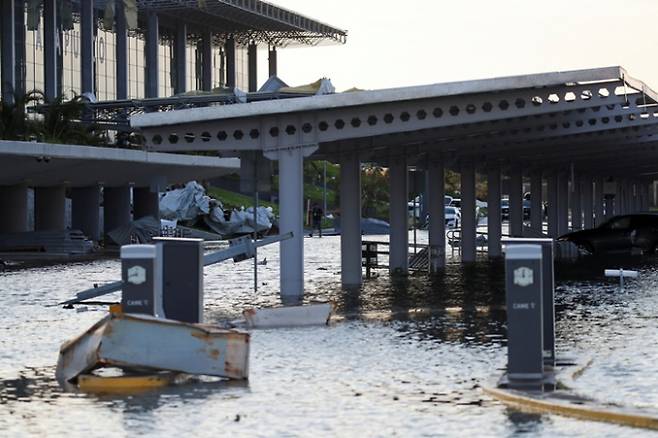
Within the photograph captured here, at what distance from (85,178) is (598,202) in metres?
32.0

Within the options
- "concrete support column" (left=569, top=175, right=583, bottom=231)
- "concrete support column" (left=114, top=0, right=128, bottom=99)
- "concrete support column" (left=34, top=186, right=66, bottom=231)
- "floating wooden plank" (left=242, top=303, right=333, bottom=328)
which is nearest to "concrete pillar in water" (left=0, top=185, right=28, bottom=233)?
"concrete support column" (left=34, top=186, right=66, bottom=231)

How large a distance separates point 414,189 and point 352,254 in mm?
5367

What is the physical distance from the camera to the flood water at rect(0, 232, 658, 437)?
11883 millimetres

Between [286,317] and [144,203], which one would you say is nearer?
[286,317]

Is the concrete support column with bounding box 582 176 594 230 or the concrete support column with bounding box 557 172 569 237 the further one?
the concrete support column with bounding box 582 176 594 230

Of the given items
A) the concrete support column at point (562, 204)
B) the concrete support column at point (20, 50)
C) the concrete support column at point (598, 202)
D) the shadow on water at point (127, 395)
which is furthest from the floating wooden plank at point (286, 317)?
the concrete support column at point (20, 50)

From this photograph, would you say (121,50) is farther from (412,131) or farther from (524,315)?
(524,315)

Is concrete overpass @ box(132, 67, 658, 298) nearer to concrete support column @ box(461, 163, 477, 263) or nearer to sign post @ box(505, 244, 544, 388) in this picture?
concrete support column @ box(461, 163, 477, 263)

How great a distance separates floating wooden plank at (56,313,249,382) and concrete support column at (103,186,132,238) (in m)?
51.4

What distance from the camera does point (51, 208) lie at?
58.3 m

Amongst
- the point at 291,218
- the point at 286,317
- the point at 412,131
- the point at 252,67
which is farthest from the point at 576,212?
the point at 252,67

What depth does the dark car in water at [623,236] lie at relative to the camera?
47.7m

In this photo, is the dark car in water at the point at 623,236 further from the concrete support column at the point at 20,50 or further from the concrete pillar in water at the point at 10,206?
the concrete support column at the point at 20,50

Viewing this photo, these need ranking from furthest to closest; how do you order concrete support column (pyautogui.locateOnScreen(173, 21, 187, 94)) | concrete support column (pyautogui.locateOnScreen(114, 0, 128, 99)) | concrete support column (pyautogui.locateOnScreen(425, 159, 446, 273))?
1. concrete support column (pyautogui.locateOnScreen(173, 21, 187, 94))
2. concrete support column (pyautogui.locateOnScreen(114, 0, 128, 99))
3. concrete support column (pyautogui.locateOnScreen(425, 159, 446, 273))
